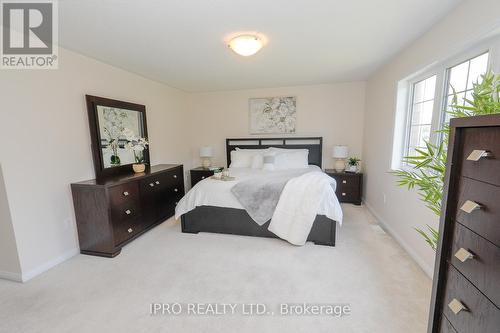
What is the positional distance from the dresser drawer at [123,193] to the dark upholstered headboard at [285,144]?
2.36m

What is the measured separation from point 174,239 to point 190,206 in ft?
1.54

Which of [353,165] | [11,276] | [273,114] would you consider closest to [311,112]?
[273,114]

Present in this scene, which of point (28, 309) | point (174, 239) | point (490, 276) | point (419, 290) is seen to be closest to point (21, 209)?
point (28, 309)

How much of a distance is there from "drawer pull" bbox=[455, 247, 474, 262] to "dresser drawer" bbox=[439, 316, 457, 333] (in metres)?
0.34

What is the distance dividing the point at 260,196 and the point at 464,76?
224 cm

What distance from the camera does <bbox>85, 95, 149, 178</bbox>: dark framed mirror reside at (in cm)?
274

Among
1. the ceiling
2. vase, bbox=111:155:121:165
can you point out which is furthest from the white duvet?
the ceiling

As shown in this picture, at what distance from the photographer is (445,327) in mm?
1027

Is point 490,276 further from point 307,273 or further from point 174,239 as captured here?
point 174,239

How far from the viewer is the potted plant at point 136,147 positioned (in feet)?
10.3

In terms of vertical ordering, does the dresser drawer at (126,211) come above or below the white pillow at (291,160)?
below

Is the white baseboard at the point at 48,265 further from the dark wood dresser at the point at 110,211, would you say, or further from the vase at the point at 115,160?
the vase at the point at 115,160

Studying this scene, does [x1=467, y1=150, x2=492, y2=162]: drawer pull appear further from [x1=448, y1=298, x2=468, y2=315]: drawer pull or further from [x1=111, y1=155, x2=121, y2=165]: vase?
[x1=111, y1=155, x2=121, y2=165]: vase

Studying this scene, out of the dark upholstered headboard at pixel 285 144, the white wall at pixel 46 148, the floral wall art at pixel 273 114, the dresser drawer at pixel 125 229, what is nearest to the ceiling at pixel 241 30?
the white wall at pixel 46 148
